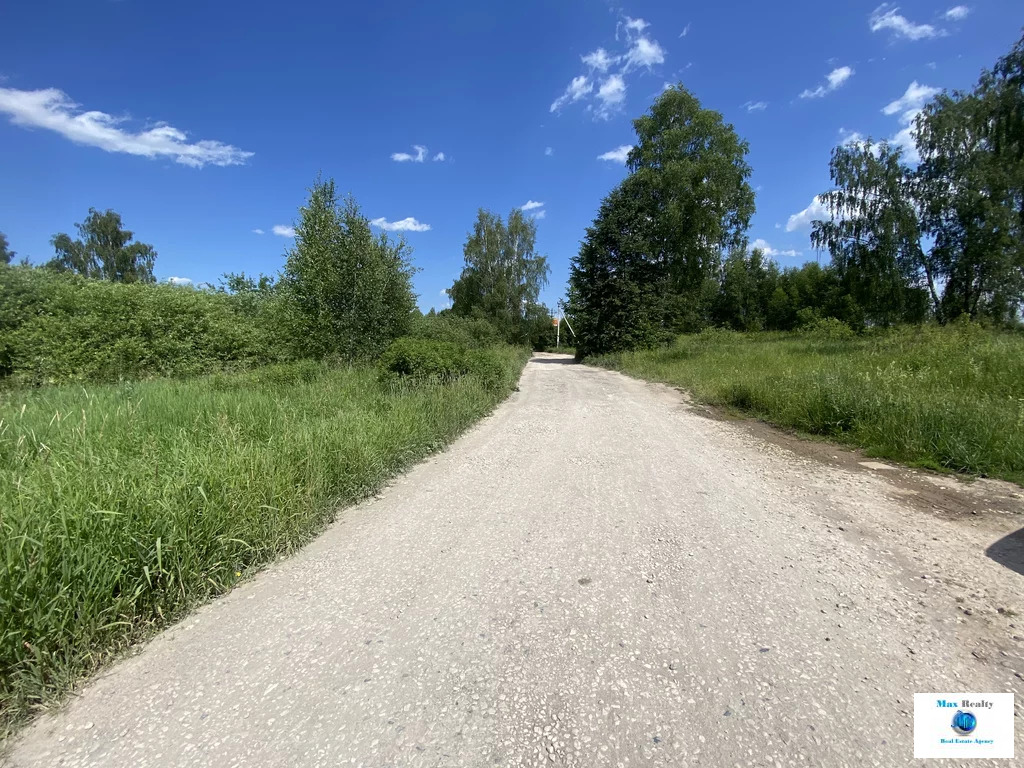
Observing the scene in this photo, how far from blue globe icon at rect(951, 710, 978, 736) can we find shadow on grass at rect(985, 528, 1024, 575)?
1.96m

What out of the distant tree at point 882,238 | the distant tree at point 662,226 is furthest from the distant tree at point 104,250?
the distant tree at point 882,238

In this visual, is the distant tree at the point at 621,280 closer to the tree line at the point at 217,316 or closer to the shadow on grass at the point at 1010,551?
the tree line at the point at 217,316

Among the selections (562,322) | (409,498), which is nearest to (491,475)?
(409,498)

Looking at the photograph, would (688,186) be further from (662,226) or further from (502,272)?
(502,272)

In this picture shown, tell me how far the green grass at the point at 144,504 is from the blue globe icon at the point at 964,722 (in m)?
3.99

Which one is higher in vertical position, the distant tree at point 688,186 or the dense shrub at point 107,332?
the distant tree at point 688,186

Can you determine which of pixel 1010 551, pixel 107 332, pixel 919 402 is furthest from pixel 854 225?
pixel 107 332

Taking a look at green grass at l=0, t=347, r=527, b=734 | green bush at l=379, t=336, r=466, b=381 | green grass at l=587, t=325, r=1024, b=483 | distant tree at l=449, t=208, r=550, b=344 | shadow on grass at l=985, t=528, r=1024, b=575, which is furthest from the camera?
distant tree at l=449, t=208, r=550, b=344

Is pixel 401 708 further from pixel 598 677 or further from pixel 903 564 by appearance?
pixel 903 564

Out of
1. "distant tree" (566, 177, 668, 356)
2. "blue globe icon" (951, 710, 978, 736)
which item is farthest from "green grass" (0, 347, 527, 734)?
"distant tree" (566, 177, 668, 356)

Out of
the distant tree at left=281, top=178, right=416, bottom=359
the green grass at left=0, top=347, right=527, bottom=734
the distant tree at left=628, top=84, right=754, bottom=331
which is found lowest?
the green grass at left=0, top=347, right=527, bottom=734

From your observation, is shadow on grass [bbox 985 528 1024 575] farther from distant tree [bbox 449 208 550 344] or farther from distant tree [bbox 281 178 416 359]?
distant tree [bbox 449 208 550 344]

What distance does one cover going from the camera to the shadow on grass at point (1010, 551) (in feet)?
10.4

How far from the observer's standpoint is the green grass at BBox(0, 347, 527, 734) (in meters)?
2.17
